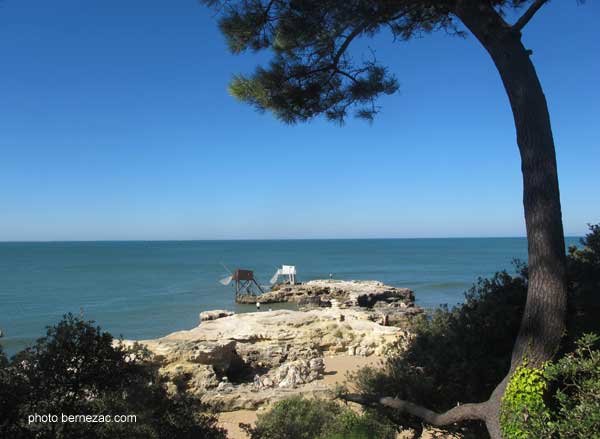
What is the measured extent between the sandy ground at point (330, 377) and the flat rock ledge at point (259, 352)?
227mm

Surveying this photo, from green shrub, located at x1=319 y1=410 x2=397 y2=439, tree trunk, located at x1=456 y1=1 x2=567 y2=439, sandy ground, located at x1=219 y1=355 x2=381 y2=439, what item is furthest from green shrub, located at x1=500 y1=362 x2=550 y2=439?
sandy ground, located at x1=219 y1=355 x2=381 y2=439

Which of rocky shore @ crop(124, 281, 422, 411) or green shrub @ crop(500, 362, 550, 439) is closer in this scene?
green shrub @ crop(500, 362, 550, 439)

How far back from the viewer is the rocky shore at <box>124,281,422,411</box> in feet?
30.4

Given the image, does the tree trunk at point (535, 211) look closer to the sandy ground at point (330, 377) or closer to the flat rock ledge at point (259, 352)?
the sandy ground at point (330, 377)

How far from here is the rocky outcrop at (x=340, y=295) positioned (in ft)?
92.3

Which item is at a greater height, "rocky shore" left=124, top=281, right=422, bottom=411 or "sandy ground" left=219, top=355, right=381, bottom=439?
Result: "rocky shore" left=124, top=281, right=422, bottom=411

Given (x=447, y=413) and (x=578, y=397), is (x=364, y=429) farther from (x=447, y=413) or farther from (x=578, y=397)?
(x=578, y=397)

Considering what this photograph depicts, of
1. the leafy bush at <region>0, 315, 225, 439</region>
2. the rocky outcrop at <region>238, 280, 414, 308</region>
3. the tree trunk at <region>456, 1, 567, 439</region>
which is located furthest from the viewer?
the rocky outcrop at <region>238, 280, 414, 308</region>

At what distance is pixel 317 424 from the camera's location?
571 cm

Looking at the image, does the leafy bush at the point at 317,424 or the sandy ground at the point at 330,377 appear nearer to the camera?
the leafy bush at the point at 317,424

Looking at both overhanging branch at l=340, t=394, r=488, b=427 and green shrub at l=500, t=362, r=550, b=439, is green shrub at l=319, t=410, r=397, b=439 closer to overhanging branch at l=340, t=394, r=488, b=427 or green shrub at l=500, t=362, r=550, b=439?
overhanging branch at l=340, t=394, r=488, b=427

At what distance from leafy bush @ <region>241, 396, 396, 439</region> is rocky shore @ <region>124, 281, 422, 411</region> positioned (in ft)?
4.08

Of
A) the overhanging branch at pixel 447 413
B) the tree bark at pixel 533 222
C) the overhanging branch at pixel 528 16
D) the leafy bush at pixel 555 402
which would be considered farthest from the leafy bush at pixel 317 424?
the overhanging branch at pixel 528 16

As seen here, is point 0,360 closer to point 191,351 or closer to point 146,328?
point 191,351
